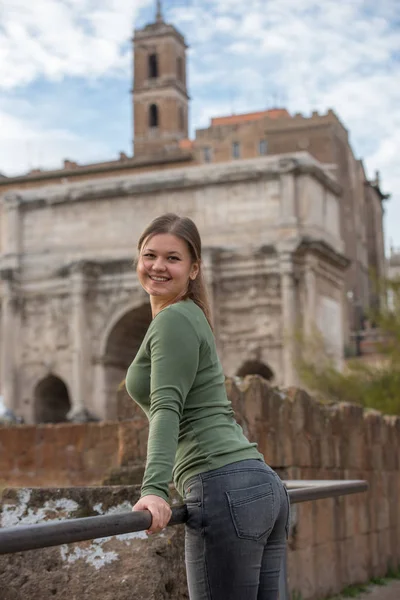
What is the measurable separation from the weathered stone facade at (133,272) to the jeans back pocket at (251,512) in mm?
26000

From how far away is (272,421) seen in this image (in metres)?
7.31

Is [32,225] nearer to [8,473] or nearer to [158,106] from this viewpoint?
[8,473]

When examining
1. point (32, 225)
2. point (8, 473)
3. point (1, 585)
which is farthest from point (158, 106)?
point (1, 585)

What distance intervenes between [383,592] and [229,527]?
5.18 meters

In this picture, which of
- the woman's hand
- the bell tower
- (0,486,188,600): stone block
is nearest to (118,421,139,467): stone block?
(0,486,188,600): stone block

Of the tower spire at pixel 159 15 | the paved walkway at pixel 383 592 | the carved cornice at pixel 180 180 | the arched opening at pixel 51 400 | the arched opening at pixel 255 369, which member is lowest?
the paved walkway at pixel 383 592

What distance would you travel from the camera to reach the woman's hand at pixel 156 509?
9.23ft

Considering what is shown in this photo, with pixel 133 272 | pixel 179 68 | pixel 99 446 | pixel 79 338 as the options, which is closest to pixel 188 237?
pixel 99 446

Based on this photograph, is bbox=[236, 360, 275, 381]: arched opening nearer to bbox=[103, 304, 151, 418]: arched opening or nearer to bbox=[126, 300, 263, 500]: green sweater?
bbox=[103, 304, 151, 418]: arched opening

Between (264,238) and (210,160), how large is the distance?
28148 millimetres

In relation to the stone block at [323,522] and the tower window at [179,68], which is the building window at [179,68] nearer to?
the tower window at [179,68]

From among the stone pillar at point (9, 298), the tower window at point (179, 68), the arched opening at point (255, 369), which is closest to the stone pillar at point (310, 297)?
the arched opening at point (255, 369)

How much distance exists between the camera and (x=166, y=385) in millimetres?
2982

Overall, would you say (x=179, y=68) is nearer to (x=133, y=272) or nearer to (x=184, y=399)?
(x=133, y=272)
